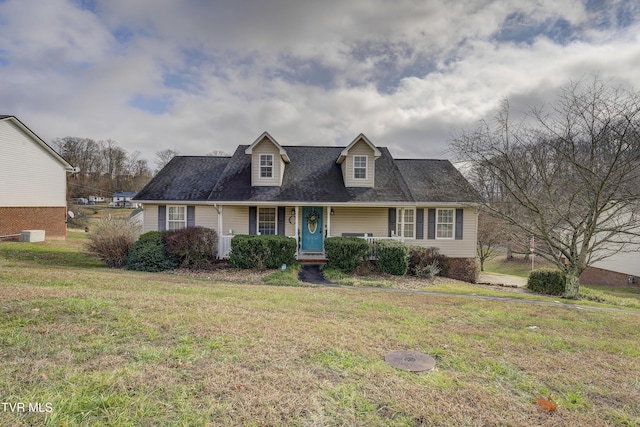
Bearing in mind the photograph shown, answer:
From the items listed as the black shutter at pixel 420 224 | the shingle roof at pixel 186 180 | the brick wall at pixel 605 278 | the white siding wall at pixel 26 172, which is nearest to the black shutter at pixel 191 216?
the shingle roof at pixel 186 180

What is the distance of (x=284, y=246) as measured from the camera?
494 inches

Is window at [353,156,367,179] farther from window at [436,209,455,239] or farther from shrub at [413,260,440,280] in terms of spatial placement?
shrub at [413,260,440,280]

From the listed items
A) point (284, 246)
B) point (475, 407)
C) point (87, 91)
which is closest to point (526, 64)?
point (284, 246)

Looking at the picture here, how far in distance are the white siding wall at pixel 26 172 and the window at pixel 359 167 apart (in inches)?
751

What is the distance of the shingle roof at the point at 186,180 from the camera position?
15.4m

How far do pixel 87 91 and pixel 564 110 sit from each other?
1923 cm

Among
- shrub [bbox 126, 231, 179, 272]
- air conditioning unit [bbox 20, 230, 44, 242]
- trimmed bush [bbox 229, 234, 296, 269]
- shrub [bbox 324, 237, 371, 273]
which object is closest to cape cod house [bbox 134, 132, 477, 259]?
shrub [bbox 324, 237, 371, 273]

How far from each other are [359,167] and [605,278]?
64.0 feet

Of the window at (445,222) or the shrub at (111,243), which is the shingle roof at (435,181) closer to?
the window at (445,222)

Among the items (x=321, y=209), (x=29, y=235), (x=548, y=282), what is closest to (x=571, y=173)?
→ (x=548, y=282)

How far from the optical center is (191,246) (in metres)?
12.4

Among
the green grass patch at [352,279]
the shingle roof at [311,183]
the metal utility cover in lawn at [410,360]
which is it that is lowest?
the green grass patch at [352,279]

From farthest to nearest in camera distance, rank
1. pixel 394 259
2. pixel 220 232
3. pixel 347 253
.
A: pixel 220 232 < pixel 394 259 < pixel 347 253

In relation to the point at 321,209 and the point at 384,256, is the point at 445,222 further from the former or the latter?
the point at 321,209
